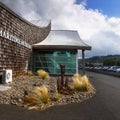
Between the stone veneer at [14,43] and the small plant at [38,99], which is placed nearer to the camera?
the small plant at [38,99]

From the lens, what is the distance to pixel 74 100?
1177 centimetres

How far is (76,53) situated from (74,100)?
59.8 feet

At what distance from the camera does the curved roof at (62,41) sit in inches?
1118

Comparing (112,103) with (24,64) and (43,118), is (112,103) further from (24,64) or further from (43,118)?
(24,64)

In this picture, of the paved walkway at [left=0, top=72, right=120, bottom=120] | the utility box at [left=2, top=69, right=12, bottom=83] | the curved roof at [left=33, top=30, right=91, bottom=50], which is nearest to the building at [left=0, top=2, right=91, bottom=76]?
the curved roof at [left=33, top=30, right=91, bottom=50]

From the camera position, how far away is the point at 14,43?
19281 millimetres

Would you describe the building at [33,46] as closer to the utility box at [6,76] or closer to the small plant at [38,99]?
the utility box at [6,76]

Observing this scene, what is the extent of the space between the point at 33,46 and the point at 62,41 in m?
4.82

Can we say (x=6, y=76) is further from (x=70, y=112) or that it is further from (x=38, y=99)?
(x=70, y=112)

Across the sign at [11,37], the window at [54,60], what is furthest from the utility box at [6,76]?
the window at [54,60]

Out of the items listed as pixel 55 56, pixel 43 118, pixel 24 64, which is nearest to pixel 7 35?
pixel 24 64

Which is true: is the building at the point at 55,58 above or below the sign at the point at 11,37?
below

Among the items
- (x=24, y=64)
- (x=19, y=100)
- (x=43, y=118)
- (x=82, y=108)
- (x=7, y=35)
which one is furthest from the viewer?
(x=24, y=64)

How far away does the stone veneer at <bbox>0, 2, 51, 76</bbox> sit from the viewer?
54.3 ft
